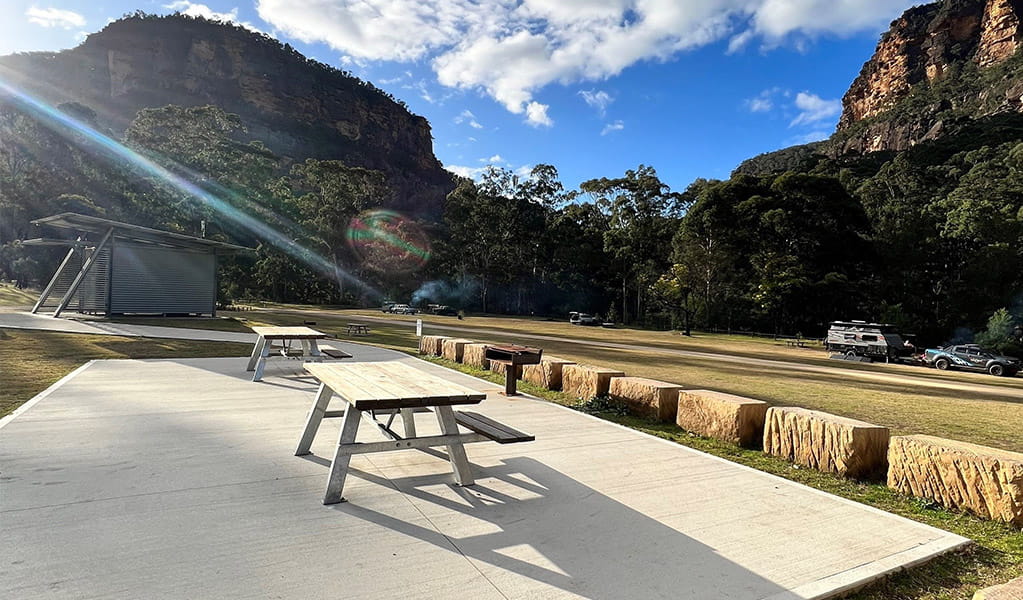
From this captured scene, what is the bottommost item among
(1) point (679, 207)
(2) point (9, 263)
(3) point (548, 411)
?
(3) point (548, 411)

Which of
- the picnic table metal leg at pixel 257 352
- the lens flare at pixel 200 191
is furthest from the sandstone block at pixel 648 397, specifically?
the lens flare at pixel 200 191

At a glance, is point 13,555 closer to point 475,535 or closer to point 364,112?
point 475,535

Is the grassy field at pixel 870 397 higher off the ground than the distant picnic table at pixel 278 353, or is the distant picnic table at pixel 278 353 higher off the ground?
the distant picnic table at pixel 278 353

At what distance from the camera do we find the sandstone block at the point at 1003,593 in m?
2.10

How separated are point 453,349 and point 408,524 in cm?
900

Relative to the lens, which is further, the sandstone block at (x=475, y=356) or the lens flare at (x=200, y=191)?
the lens flare at (x=200, y=191)

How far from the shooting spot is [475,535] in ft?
10.1

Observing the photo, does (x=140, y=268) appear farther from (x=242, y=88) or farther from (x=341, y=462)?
(x=242, y=88)

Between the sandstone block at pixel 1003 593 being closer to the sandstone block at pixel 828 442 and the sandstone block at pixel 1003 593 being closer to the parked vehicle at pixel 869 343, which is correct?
the sandstone block at pixel 828 442

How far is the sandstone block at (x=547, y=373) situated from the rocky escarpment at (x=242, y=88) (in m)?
105

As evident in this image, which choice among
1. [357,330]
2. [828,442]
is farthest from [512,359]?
[357,330]

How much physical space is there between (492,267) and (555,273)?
681 cm

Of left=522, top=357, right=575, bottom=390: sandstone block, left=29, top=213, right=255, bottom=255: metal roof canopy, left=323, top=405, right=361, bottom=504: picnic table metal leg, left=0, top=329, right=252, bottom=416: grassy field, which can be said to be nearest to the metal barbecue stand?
left=522, top=357, right=575, bottom=390: sandstone block

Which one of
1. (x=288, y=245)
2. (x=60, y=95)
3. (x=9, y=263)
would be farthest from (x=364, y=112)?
(x=9, y=263)
